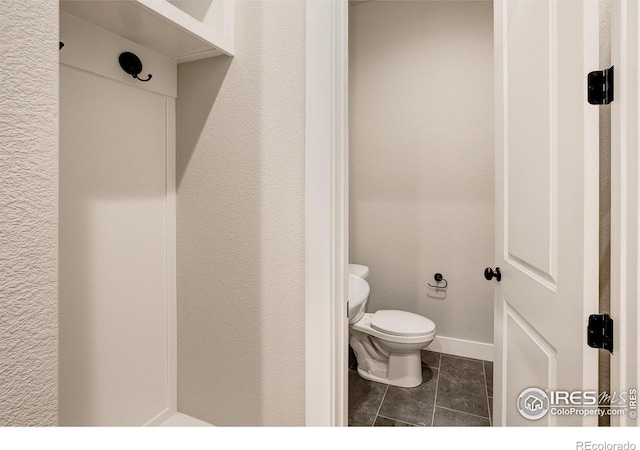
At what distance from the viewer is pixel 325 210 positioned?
99 cm

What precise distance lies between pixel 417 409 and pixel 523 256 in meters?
1.16

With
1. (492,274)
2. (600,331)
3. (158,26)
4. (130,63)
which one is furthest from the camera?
(492,274)

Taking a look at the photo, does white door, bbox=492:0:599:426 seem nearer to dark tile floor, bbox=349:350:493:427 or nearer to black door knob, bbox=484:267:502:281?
black door knob, bbox=484:267:502:281

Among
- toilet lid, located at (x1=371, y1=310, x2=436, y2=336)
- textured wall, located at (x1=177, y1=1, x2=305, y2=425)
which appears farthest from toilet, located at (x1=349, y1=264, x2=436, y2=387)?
textured wall, located at (x1=177, y1=1, x2=305, y2=425)

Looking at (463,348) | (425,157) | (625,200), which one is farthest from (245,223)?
(463,348)

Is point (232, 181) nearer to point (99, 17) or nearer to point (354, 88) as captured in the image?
point (99, 17)

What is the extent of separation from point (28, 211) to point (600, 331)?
111cm

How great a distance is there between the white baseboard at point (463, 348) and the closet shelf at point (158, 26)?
2312mm

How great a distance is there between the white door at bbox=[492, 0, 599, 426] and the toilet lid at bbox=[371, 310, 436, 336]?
0.67 m

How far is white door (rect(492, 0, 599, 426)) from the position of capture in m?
0.68

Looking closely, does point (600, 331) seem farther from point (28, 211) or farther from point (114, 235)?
point (114, 235)

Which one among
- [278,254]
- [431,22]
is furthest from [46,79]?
[431,22]

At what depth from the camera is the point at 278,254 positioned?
3.56 feet

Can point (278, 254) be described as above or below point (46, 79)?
below
